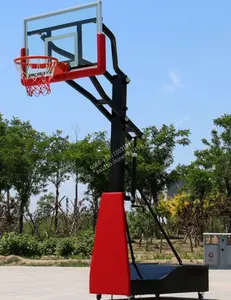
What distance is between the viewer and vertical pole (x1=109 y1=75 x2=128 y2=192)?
24.2 feet

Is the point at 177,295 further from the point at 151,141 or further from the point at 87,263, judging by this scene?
the point at 151,141

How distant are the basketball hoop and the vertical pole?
0.80 meters

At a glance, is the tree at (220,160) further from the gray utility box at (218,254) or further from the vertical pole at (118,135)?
the vertical pole at (118,135)

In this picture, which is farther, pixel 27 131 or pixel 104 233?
pixel 27 131

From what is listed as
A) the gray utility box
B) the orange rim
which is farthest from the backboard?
the gray utility box

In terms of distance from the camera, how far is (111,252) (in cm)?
718

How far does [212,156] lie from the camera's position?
2561cm

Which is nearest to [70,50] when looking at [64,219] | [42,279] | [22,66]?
[22,66]

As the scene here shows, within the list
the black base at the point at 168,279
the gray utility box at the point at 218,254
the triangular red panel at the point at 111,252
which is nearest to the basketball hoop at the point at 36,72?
the triangular red panel at the point at 111,252

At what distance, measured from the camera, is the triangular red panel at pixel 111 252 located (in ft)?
23.2

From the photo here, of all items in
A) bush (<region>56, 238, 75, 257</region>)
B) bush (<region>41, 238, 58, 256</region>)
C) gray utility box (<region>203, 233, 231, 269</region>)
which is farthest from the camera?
bush (<region>41, 238, 58, 256</region>)

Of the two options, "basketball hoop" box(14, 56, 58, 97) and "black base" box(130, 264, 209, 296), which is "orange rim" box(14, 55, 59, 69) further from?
"black base" box(130, 264, 209, 296)

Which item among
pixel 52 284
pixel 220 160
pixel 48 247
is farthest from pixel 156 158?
pixel 52 284

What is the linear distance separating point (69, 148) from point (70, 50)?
18.4 metres
